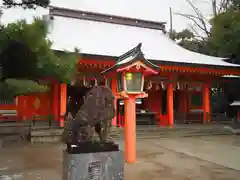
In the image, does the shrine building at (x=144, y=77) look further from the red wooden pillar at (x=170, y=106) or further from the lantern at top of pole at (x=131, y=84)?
the lantern at top of pole at (x=131, y=84)

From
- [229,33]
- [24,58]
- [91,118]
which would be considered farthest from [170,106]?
[24,58]

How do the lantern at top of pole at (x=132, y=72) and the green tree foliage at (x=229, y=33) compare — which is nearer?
the lantern at top of pole at (x=132, y=72)

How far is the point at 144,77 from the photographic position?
927cm

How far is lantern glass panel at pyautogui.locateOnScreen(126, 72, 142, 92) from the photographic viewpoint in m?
7.17

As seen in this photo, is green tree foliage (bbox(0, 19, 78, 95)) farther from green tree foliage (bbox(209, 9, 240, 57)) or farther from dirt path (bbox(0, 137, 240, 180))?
green tree foliage (bbox(209, 9, 240, 57))

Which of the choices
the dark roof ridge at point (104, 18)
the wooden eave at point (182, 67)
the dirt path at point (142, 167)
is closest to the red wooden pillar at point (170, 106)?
the wooden eave at point (182, 67)

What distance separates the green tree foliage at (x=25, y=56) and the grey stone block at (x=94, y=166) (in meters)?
1.42

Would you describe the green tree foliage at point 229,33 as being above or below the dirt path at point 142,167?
above

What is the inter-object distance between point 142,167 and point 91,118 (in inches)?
109

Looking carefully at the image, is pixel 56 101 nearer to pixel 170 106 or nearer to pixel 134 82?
pixel 170 106

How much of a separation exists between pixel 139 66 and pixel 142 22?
1371cm

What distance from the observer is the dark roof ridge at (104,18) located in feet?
58.3

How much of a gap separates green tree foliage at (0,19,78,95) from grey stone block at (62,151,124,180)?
55.8 inches

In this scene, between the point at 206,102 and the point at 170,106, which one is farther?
the point at 206,102
